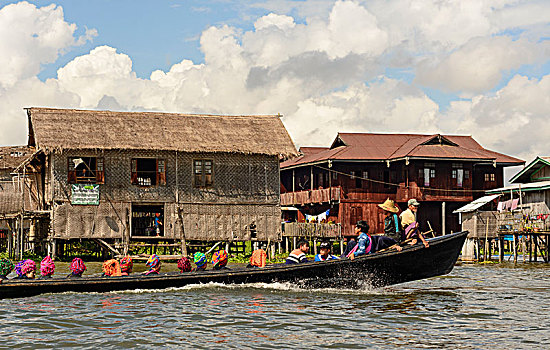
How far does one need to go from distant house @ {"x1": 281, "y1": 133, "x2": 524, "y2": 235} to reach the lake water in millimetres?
22640

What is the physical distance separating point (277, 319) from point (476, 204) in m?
28.9

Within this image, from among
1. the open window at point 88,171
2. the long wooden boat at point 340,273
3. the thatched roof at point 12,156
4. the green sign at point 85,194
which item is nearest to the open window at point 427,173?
the open window at point 88,171

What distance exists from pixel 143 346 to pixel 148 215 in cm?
2495

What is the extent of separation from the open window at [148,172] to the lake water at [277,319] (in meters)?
14.0

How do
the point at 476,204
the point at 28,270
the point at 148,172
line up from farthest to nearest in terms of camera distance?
the point at 476,204 < the point at 148,172 < the point at 28,270

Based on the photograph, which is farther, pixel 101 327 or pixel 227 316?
pixel 227 316

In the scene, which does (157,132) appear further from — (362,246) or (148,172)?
(362,246)

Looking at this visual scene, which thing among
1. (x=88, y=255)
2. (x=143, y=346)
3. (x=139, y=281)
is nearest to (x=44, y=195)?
(x=88, y=255)

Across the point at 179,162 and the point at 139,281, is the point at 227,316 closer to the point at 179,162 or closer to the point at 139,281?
the point at 139,281

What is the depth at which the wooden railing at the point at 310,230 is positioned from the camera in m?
33.1

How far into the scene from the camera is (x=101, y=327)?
38.8 ft

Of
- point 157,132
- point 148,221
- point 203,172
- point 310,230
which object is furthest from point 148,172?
point 310,230

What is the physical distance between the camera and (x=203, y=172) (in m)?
30.1

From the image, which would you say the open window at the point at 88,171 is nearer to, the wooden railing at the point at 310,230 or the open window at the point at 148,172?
the open window at the point at 148,172
